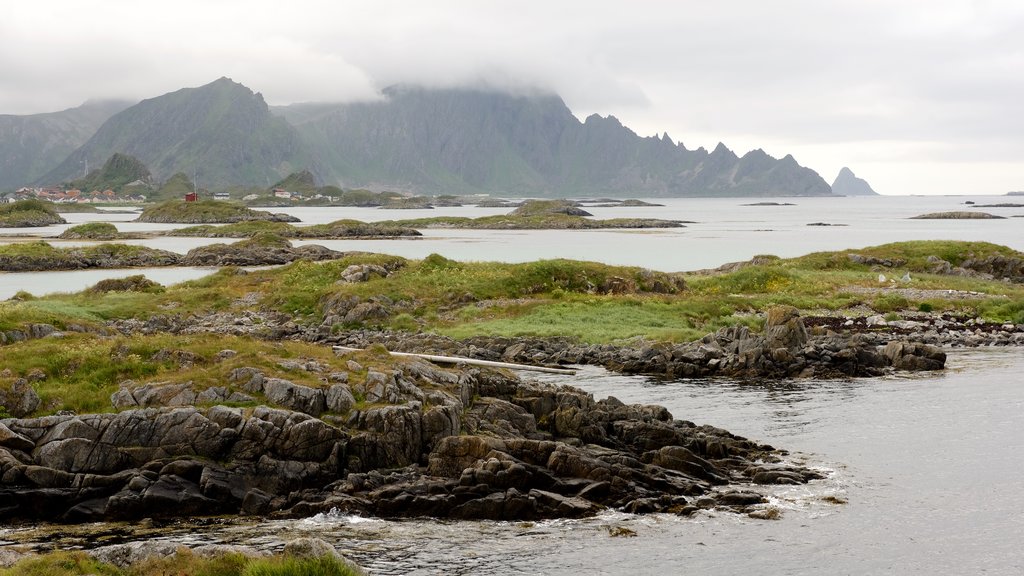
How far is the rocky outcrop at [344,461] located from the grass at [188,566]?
668cm

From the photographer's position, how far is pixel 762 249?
15738 centimetres

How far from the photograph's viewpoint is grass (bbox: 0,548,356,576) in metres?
18.4

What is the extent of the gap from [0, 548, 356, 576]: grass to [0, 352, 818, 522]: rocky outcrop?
21.9 feet

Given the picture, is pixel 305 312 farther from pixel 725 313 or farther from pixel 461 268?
pixel 725 313

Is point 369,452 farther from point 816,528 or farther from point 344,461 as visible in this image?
point 816,528

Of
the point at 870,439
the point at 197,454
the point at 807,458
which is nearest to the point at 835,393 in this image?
the point at 870,439

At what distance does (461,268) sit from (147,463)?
5445cm

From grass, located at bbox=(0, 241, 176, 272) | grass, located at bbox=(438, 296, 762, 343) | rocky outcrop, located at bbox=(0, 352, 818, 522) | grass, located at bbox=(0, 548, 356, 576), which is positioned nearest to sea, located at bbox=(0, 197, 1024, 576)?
rocky outcrop, located at bbox=(0, 352, 818, 522)

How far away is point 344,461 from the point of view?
94.5 feet

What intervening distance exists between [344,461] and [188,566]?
960cm

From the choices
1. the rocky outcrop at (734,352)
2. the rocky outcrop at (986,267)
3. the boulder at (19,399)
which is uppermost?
the rocky outcrop at (986,267)

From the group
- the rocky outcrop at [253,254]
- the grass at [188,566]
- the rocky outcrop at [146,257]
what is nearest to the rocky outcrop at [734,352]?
the grass at [188,566]

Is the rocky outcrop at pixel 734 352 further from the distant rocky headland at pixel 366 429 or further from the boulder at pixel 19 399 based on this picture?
the boulder at pixel 19 399

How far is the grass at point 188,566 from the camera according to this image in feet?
60.2
